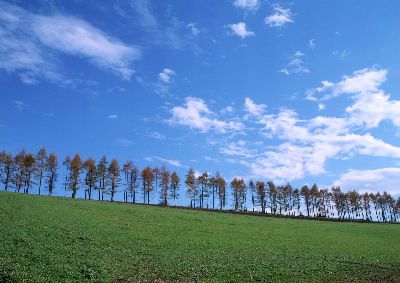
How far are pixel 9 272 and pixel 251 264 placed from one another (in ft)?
61.9

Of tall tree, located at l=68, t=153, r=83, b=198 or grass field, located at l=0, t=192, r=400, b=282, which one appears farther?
tall tree, located at l=68, t=153, r=83, b=198

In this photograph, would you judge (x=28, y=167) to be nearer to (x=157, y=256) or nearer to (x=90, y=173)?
(x=90, y=173)

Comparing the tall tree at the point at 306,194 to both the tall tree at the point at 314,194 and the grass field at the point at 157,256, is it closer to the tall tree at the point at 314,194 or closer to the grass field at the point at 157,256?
the tall tree at the point at 314,194

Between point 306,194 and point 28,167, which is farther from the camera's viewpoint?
point 306,194

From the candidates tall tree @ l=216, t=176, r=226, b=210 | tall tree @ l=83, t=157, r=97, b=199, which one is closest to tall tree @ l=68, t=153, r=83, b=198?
tall tree @ l=83, t=157, r=97, b=199

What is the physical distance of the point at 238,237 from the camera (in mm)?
52156

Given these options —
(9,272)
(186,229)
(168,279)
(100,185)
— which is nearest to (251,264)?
(168,279)

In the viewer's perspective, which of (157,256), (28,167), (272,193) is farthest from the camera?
(272,193)

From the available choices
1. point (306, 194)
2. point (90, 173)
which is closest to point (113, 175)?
point (90, 173)

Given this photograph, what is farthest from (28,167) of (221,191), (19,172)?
(221,191)

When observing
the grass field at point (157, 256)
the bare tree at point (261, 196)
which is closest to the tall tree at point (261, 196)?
the bare tree at point (261, 196)

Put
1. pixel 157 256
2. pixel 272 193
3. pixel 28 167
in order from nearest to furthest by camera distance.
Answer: pixel 157 256 < pixel 28 167 < pixel 272 193

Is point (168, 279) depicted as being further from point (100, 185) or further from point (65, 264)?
point (100, 185)

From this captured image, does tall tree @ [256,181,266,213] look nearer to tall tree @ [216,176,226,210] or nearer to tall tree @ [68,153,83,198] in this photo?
tall tree @ [216,176,226,210]
